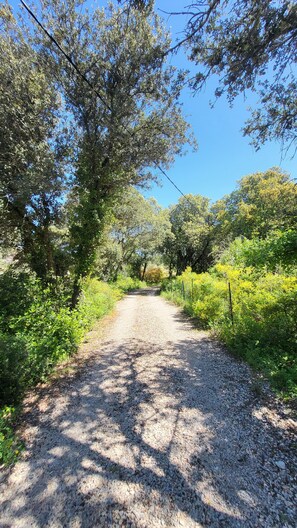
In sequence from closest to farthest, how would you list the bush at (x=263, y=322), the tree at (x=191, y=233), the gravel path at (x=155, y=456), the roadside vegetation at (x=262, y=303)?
the gravel path at (x=155, y=456) < the bush at (x=263, y=322) < the roadside vegetation at (x=262, y=303) < the tree at (x=191, y=233)

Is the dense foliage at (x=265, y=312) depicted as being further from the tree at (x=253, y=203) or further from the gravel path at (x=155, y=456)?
the tree at (x=253, y=203)

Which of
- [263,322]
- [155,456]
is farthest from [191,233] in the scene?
[155,456]

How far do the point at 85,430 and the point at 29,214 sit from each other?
22.9 ft

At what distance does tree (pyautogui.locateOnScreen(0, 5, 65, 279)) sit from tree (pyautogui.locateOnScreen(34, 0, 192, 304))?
616mm

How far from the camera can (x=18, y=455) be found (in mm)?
2330

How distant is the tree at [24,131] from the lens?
18.8ft

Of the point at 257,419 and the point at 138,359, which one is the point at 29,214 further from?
the point at 257,419

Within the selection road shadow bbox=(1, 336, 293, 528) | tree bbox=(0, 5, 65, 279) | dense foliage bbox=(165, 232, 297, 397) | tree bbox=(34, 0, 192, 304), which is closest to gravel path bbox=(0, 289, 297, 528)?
road shadow bbox=(1, 336, 293, 528)

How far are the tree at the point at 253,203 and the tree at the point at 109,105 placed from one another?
1001cm

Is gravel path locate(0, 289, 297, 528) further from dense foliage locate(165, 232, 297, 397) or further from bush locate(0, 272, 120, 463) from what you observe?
dense foliage locate(165, 232, 297, 397)

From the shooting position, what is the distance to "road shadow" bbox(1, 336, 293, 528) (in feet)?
5.73

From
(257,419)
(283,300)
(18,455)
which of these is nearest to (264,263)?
(283,300)

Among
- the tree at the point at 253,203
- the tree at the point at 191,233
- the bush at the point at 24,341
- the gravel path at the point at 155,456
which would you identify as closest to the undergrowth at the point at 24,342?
the bush at the point at 24,341

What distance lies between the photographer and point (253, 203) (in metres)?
18.3
